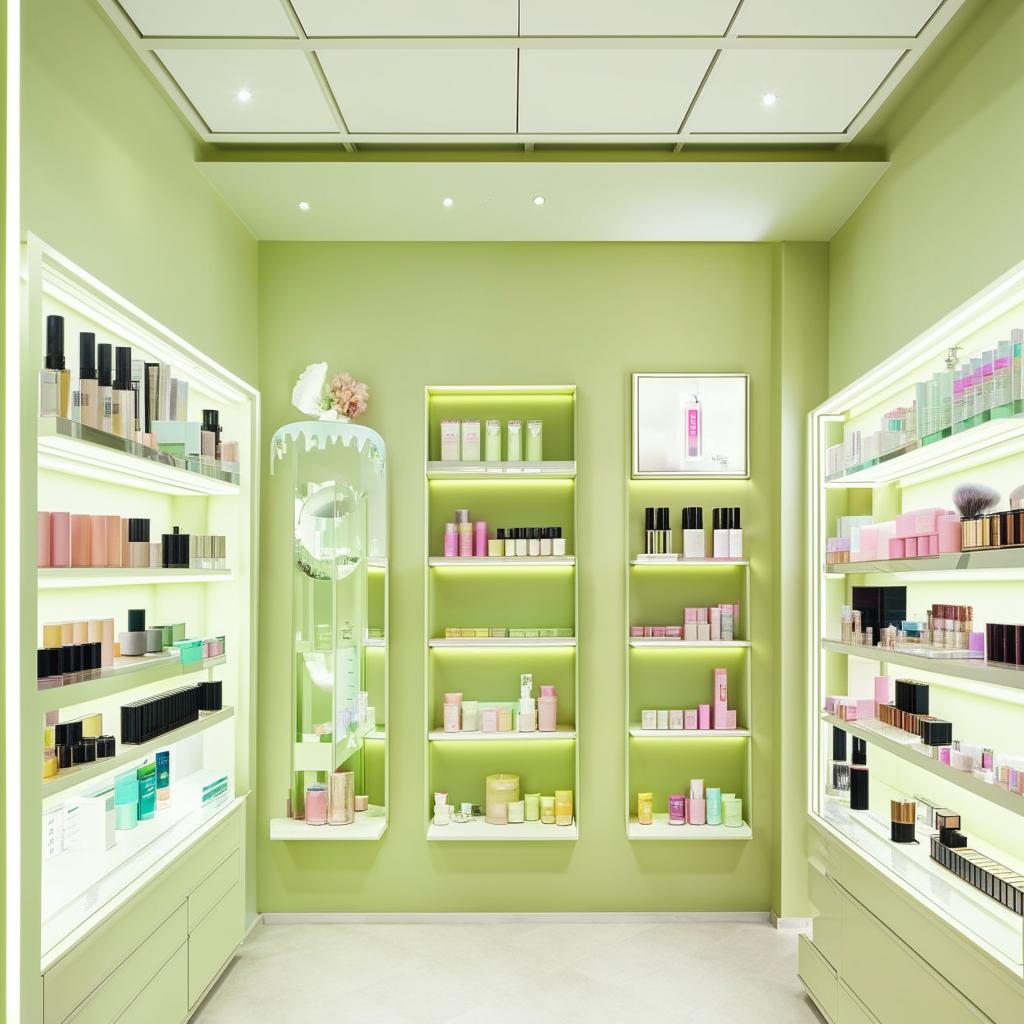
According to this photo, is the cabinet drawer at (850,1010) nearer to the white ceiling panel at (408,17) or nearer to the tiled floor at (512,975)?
the tiled floor at (512,975)

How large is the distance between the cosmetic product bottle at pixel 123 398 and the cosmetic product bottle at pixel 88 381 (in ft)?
0.33

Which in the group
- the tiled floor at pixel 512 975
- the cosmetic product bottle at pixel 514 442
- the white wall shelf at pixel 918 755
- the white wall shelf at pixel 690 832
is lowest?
the tiled floor at pixel 512 975

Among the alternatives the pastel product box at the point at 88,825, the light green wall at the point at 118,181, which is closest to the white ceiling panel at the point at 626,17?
the light green wall at the point at 118,181

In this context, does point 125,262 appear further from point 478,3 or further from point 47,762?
point 47,762

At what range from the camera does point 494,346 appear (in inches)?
173

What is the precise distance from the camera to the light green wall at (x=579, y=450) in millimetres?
4250

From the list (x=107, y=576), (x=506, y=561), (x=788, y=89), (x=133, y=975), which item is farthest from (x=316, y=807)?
(x=788, y=89)

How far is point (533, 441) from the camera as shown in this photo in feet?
13.8

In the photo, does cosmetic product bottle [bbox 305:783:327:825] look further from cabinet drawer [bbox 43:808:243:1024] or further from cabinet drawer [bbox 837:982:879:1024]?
cabinet drawer [bbox 837:982:879:1024]

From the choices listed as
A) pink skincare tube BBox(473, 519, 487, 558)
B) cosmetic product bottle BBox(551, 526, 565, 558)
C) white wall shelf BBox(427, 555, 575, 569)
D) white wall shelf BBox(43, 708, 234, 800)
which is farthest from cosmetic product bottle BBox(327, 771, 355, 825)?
cosmetic product bottle BBox(551, 526, 565, 558)

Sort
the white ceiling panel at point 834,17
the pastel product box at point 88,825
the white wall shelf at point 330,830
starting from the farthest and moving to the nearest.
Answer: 1. the white wall shelf at point 330,830
2. the pastel product box at point 88,825
3. the white ceiling panel at point 834,17

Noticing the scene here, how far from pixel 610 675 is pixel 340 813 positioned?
1365 mm

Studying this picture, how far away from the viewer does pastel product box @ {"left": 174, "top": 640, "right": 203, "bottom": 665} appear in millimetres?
3006

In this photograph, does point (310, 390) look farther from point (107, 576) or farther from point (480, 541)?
point (107, 576)
